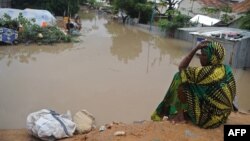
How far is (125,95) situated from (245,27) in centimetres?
982

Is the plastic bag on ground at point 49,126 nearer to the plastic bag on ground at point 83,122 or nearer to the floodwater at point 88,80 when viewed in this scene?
the plastic bag on ground at point 83,122

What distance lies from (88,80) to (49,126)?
524 cm

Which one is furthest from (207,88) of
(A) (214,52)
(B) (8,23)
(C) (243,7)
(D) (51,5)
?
(D) (51,5)

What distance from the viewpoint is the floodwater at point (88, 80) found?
816cm

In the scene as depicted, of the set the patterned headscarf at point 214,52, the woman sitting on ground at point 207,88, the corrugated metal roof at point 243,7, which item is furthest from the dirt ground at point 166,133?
the corrugated metal roof at point 243,7

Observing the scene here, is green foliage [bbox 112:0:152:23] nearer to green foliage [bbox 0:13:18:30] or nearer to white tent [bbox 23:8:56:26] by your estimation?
white tent [bbox 23:8:56:26]

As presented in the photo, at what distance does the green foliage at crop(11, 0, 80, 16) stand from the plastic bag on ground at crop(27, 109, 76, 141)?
22930mm

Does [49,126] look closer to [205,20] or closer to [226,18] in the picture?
[226,18]

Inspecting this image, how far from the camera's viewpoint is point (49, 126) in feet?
18.1

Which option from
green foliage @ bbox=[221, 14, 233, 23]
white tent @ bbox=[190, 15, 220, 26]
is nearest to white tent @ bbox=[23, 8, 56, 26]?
white tent @ bbox=[190, 15, 220, 26]

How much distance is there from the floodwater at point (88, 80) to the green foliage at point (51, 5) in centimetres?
1126

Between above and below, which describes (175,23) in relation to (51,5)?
below

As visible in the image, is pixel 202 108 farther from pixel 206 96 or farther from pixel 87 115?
pixel 87 115

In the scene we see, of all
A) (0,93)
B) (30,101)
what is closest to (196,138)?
(30,101)
